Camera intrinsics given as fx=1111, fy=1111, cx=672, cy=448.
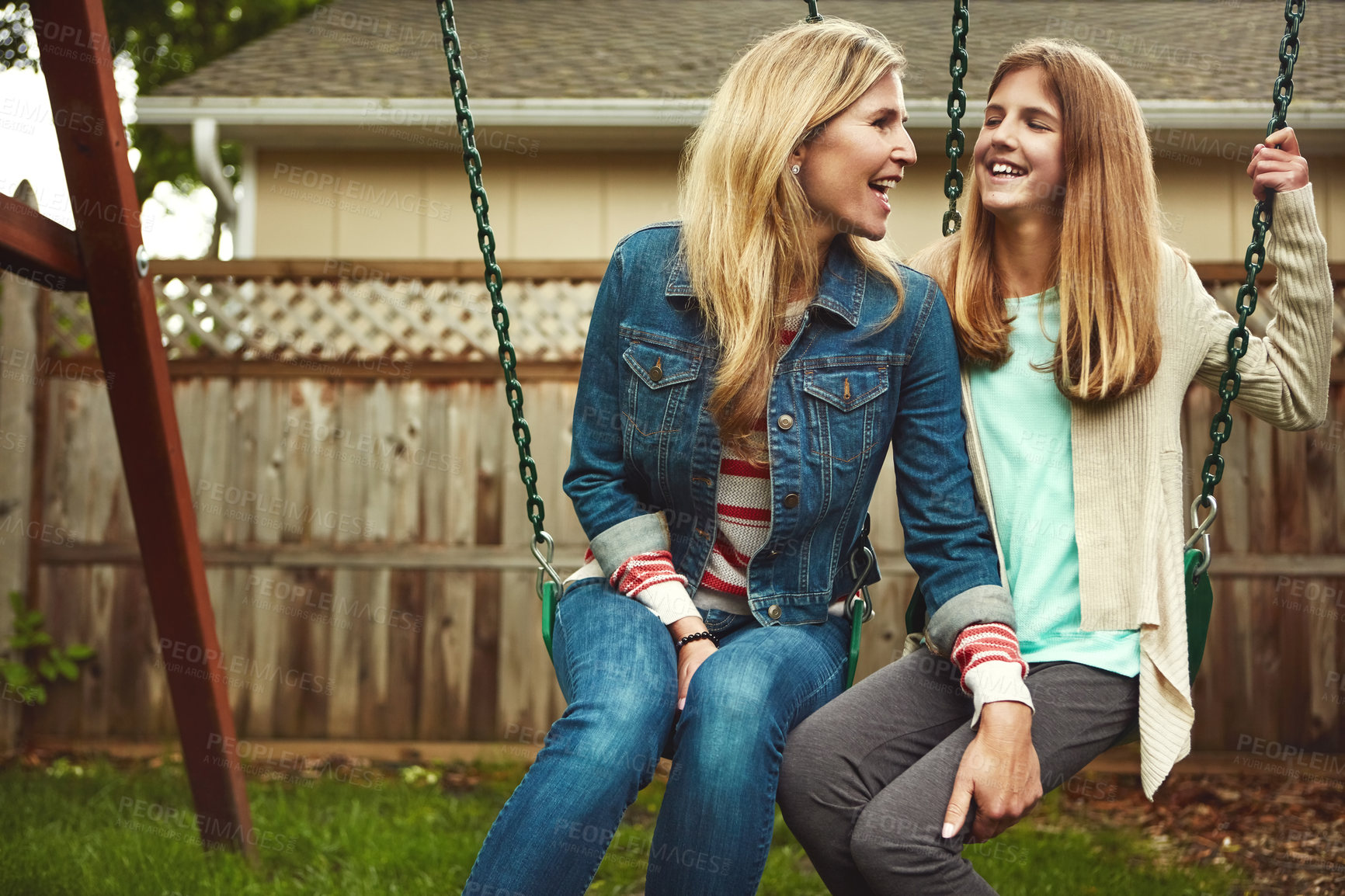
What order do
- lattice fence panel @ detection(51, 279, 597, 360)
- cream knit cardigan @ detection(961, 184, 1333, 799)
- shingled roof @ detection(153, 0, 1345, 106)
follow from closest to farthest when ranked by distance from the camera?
cream knit cardigan @ detection(961, 184, 1333, 799), lattice fence panel @ detection(51, 279, 597, 360), shingled roof @ detection(153, 0, 1345, 106)

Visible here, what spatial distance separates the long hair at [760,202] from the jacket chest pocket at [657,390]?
6cm

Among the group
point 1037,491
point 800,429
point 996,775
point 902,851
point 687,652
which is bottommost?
point 902,851

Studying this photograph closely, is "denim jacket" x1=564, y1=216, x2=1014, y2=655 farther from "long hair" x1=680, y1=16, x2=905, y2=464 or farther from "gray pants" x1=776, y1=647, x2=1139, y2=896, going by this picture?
"gray pants" x1=776, y1=647, x2=1139, y2=896

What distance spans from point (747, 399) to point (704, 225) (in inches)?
13.7

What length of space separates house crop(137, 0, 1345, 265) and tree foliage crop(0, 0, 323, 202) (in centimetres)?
655

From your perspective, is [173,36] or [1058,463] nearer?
[1058,463]

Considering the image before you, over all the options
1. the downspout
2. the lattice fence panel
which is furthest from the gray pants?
the downspout

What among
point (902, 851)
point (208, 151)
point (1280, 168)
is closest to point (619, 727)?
point (902, 851)

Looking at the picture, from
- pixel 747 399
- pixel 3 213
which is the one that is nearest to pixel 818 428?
pixel 747 399

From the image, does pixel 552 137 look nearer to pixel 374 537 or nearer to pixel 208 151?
pixel 208 151

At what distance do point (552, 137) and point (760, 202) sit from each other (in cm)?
415

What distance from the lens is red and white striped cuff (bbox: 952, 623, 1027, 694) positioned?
182 centimetres

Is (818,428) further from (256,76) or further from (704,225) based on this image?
(256,76)

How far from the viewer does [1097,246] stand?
2.00m
